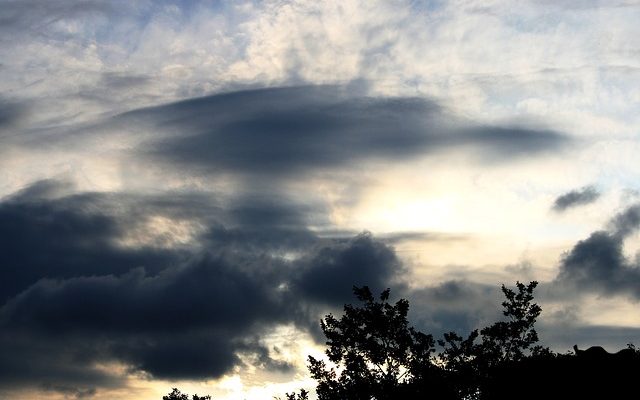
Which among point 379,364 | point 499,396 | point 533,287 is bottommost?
point 499,396

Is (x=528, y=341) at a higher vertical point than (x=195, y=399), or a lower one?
lower

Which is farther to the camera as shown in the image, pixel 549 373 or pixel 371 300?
pixel 371 300

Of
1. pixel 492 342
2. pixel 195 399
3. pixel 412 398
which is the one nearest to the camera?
pixel 412 398

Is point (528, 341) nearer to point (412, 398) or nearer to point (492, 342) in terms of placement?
point (492, 342)

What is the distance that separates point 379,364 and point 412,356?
2163mm

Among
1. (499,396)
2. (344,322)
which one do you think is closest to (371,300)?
(344,322)

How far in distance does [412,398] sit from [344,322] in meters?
6.28

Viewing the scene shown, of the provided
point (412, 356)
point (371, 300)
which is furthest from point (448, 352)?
point (371, 300)

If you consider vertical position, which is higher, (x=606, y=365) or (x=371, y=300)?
(x=371, y=300)

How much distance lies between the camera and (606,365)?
4569cm

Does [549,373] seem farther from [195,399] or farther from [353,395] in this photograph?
[195,399]

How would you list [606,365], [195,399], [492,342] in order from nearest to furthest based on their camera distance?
[606,365] → [492,342] → [195,399]

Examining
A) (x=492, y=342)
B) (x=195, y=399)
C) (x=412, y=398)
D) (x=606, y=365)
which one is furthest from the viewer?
(x=195, y=399)

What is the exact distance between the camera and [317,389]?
167ft
